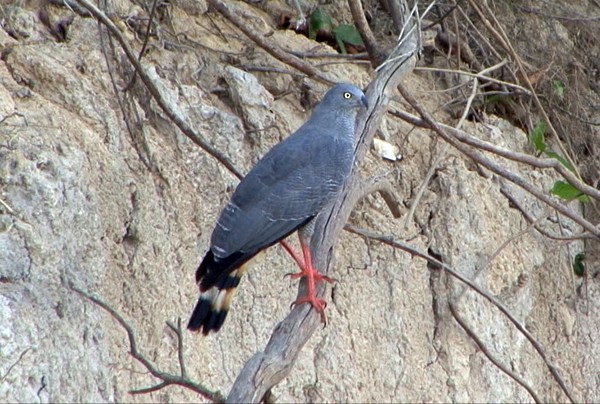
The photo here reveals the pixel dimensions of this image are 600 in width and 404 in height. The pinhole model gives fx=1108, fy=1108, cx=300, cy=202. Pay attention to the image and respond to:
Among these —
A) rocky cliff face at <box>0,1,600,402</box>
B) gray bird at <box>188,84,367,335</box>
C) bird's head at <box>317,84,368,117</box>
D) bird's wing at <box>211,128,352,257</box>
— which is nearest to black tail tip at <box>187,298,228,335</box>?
gray bird at <box>188,84,367,335</box>

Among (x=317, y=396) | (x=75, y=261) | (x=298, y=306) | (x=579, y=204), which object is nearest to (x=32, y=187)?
(x=75, y=261)

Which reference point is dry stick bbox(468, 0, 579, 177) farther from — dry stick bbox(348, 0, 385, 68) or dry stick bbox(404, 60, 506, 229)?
dry stick bbox(348, 0, 385, 68)

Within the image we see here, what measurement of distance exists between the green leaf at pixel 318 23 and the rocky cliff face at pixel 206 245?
14cm

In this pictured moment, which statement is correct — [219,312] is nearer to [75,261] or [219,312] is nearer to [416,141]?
[75,261]

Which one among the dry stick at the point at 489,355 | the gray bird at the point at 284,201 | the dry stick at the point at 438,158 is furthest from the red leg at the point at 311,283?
the dry stick at the point at 489,355

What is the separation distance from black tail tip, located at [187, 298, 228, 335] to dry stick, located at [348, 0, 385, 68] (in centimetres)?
182

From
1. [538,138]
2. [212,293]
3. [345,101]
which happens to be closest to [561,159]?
[538,138]

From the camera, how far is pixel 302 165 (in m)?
4.96

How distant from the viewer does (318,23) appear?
6.46 m

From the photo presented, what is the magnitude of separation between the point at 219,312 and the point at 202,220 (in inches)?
37.9

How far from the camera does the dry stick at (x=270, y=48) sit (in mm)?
5547

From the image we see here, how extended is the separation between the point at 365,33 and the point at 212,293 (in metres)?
1.89

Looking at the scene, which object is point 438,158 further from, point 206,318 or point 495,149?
point 206,318

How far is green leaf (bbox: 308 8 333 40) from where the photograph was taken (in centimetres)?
647
